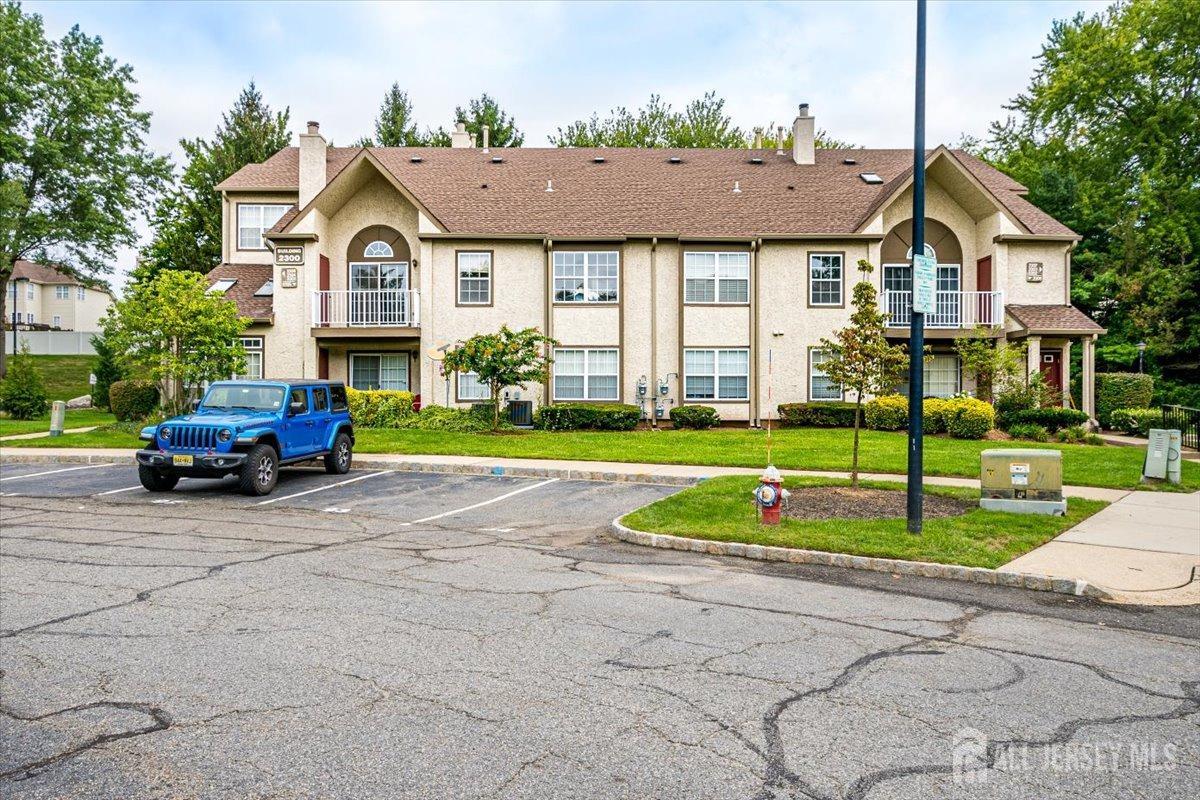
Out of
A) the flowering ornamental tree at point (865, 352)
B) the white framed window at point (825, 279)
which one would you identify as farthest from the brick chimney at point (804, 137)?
the flowering ornamental tree at point (865, 352)

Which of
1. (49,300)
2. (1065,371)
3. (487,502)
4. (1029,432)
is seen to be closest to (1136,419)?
(1065,371)

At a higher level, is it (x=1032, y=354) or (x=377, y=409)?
(x=1032, y=354)

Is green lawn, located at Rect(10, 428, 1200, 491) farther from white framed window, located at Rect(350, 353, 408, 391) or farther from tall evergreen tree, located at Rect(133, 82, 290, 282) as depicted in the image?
tall evergreen tree, located at Rect(133, 82, 290, 282)

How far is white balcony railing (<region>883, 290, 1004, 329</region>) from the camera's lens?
25.8 m

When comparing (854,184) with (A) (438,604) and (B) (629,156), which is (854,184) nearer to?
(B) (629,156)

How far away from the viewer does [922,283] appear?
31.0ft

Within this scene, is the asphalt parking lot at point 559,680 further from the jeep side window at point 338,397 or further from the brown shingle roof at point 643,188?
the brown shingle roof at point 643,188

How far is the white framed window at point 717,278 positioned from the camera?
25891mm

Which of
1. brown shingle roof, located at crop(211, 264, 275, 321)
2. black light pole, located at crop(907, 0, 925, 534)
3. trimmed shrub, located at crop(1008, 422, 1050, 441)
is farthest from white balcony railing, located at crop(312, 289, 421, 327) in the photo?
black light pole, located at crop(907, 0, 925, 534)

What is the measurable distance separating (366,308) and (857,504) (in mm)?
18500

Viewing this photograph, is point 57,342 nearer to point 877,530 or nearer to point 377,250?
point 377,250

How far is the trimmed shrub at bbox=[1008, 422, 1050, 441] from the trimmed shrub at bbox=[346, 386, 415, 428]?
17.1 m

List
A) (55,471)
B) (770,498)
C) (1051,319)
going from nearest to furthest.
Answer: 1. (770,498)
2. (55,471)
3. (1051,319)

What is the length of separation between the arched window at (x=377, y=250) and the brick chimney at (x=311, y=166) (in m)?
3.21
